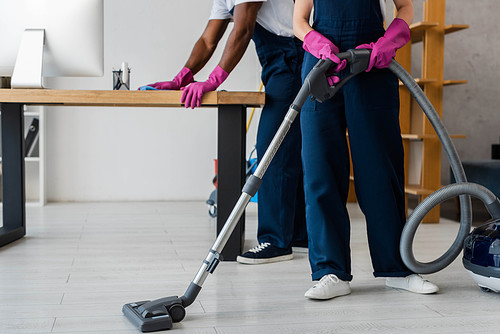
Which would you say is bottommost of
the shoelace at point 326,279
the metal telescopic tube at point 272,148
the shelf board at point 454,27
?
the shoelace at point 326,279

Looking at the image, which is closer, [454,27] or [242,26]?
[242,26]

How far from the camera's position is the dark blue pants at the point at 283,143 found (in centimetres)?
252

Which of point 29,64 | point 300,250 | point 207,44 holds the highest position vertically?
point 207,44

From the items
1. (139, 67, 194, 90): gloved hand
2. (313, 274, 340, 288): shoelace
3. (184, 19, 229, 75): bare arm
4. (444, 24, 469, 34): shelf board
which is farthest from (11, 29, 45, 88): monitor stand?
(444, 24, 469, 34): shelf board

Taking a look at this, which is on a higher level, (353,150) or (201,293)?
(353,150)

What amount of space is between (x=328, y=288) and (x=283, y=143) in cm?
79

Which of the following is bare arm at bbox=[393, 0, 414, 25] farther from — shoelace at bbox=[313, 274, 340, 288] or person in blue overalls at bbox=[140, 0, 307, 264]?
shoelace at bbox=[313, 274, 340, 288]

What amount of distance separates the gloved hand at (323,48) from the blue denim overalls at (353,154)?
61 mm

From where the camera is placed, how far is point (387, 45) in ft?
6.15

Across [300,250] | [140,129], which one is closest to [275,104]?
[300,250]

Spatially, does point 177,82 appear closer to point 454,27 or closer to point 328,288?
point 328,288

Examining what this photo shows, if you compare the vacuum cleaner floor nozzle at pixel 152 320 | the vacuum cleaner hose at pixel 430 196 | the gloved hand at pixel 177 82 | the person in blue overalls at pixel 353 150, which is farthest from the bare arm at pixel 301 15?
the vacuum cleaner floor nozzle at pixel 152 320

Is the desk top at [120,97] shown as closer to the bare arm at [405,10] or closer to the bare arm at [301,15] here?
the bare arm at [301,15]

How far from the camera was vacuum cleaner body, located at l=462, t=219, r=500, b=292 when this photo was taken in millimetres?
1899
